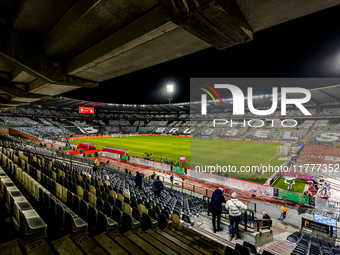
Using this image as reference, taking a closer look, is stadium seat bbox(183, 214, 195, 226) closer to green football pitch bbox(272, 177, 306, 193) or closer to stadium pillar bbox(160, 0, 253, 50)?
stadium pillar bbox(160, 0, 253, 50)

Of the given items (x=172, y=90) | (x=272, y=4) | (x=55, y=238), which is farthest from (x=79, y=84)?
(x=172, y=90)

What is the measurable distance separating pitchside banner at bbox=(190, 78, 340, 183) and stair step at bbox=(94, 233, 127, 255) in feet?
53.8

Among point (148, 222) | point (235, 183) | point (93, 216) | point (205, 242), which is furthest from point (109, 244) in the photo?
point (235, 183)

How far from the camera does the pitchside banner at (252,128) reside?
20.5m

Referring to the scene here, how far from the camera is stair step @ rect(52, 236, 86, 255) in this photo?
105 inches

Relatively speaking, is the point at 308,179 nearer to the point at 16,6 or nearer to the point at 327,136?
the point at 16,6

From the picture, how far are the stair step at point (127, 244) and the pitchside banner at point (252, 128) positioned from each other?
16.2m

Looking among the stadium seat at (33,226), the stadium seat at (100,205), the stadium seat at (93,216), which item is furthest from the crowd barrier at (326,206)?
the stadium seat at (33,226)

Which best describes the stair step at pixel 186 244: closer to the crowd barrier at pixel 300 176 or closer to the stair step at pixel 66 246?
the stair step at pixel 66 246

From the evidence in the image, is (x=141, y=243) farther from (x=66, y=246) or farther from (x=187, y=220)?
(x=187, y=220)

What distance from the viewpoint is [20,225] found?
10.2ft

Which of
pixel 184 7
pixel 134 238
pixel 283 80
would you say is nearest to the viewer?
pixel 184 7

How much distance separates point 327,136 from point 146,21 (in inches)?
2075

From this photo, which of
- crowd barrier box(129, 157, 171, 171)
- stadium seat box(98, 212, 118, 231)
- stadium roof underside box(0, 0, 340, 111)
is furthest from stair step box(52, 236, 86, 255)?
crowd barrier box(129, 157, 171, 171)
